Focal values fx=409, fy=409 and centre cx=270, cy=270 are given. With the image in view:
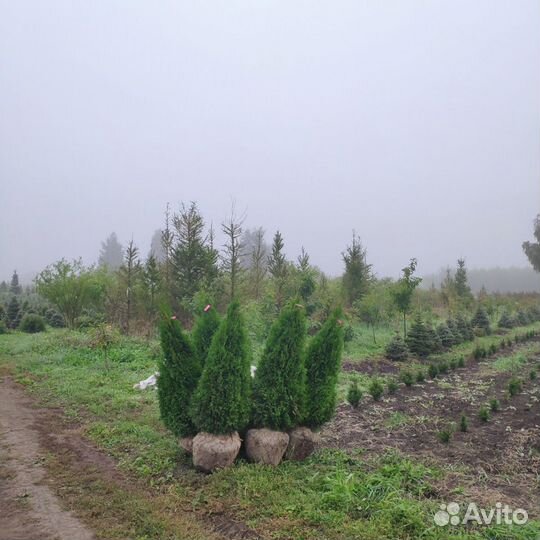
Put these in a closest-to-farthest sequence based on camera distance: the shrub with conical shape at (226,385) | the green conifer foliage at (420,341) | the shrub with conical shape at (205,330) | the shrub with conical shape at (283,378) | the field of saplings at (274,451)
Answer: the field of saplings at (274,451), the shrub with conical shape at (226,385), the shrub with conical shape at (283,378), the shrub with conical shape at (205,330), the green conifer foliage at (420,341)

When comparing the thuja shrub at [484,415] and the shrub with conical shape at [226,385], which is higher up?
the shrub with conical shape at [226,385]

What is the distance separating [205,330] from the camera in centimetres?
521

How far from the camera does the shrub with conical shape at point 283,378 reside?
4398 mm

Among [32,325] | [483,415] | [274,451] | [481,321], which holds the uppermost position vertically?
[32,325]

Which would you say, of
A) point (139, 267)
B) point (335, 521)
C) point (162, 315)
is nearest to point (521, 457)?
point (335, 521)

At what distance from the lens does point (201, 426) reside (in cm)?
429

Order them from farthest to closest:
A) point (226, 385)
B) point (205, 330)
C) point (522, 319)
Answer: point (522, 319) < point (205, 330) < point (226, 385)

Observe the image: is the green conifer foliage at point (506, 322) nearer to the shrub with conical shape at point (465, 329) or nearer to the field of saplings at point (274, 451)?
the shrub with conical shape at point (465, 329)

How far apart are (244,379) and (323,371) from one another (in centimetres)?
96

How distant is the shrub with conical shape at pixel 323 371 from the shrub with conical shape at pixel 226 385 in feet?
2.52

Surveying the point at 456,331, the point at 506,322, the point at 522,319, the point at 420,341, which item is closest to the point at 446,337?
the point at 456,331

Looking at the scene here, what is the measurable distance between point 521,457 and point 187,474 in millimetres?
3686

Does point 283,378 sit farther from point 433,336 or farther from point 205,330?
point 433,336

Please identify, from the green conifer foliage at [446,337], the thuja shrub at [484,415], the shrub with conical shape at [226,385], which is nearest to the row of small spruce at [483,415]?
the thuja shrub at [484,415]
